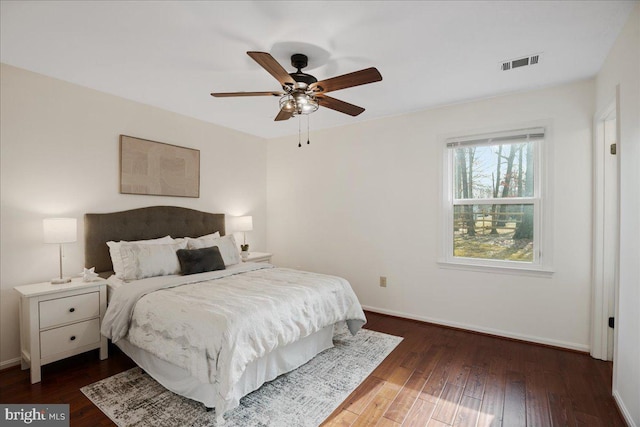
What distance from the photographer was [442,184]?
12.1ft

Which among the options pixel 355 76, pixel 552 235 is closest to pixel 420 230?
pixel 552 235

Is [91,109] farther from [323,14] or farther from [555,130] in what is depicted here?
[555,130]

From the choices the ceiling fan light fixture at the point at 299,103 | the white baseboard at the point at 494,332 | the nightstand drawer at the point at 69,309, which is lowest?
the white baseboard at the point at 494,332

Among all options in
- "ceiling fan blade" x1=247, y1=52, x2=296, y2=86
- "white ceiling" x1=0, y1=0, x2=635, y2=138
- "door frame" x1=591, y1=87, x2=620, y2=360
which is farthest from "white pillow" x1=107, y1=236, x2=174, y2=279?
"door frame" x1=591, y1=87, x2=620, y2=360

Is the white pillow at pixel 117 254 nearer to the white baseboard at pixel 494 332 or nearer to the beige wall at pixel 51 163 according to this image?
the beige wall at pixel 51 163

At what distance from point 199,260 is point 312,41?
2.33m

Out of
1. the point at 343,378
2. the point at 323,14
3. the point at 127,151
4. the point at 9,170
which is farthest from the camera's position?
the point at 127,151

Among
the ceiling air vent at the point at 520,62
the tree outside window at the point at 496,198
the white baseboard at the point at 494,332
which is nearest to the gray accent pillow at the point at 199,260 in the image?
the white baseboard at the point at 494,332

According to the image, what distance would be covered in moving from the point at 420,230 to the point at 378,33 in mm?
2347

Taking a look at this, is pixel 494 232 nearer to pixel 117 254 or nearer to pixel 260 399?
pixel 260 399

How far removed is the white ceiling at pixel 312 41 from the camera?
195 centimetres

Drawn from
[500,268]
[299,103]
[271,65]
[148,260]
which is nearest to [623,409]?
[500,268]

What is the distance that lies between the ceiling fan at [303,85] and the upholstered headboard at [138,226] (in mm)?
1832

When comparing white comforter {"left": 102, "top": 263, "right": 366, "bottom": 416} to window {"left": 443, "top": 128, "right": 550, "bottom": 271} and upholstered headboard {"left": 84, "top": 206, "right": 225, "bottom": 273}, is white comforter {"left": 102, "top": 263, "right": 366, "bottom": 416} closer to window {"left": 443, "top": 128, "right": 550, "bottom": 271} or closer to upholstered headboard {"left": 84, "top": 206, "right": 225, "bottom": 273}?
upholstered headboard {"left": 84, "top": 206, "right": 225, "bottom": 273}
